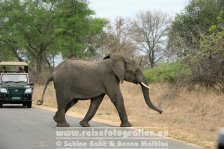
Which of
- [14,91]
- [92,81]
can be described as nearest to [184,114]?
[92,81]

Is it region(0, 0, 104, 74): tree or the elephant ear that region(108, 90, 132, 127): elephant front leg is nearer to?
the elephant ear

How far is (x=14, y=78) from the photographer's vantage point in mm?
26250

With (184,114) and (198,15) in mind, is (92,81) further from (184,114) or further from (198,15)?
(198,15)

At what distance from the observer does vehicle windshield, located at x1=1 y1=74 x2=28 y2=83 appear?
26061 millimetres

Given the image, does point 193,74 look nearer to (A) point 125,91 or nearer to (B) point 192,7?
(A) point 125,91

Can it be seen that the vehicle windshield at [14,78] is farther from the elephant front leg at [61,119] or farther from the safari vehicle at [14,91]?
the elephant front leg at [61,119]

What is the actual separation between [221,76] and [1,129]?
10578 mm

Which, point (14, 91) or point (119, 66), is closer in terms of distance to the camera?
point (119, 66)

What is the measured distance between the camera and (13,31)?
50.7m

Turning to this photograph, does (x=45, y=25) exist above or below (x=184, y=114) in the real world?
above

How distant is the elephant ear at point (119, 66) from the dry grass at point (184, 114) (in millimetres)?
1674

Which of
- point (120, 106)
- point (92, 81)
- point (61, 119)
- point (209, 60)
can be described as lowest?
point (61, 119)

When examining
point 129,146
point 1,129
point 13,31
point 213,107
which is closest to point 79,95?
point 1,129

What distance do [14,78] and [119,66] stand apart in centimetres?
1244
